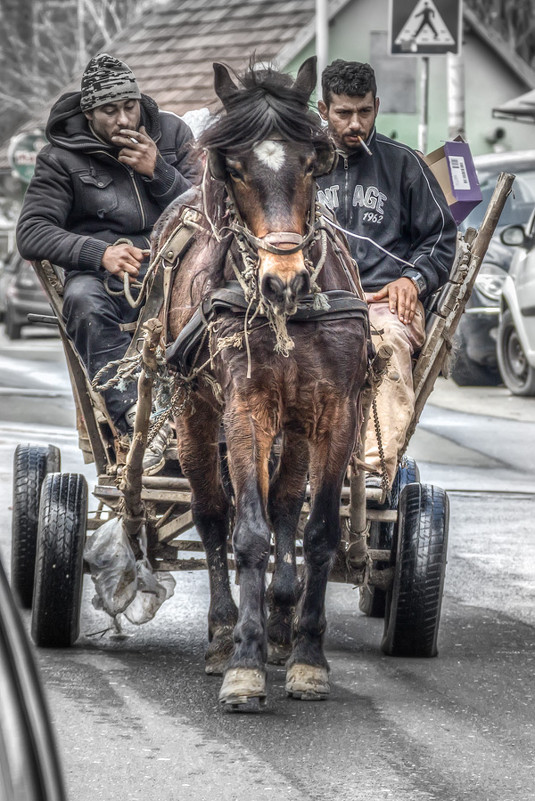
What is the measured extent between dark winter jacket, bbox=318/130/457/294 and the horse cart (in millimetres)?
212

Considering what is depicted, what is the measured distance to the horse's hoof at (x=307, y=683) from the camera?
5.16m

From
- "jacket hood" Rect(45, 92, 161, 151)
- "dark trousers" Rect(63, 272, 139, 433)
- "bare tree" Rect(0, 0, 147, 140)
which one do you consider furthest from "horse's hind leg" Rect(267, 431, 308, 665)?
"bare tree" Rect(0, 0, 147, 140)

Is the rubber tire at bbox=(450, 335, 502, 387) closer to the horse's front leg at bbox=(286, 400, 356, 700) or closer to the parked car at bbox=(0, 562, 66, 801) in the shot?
the horse's front leg at bbox=(286, 400, 356, 700)

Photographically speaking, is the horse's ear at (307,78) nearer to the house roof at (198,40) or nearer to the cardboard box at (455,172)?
the cardboard box at (455,172)

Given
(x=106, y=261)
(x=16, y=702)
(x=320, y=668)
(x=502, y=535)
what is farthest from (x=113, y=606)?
(x=16, y=702)

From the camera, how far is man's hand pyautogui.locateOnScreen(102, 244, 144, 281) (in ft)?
20.6

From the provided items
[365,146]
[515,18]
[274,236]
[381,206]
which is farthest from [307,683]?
[515,18]

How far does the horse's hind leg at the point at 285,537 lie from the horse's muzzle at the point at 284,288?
0.98 meters

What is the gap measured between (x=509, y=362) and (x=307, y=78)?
37.5 ft

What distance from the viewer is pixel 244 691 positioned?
4957 millimetres

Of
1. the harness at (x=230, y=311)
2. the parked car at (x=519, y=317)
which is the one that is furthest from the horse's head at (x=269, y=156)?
the parked car at (x=519, y=317)

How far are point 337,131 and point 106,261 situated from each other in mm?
1115

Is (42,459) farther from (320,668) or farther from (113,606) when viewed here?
(320,668)

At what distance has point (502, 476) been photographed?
36.3 feet
